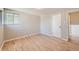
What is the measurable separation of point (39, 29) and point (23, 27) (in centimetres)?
33

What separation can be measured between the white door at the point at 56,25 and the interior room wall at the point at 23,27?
31 cm

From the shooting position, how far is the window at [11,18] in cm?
189

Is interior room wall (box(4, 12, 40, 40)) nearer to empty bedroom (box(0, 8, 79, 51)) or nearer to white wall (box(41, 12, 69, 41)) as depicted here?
empty bedroom (box(0, 8, 79, 51))

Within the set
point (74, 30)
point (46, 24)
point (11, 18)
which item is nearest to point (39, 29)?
point (46, 24)

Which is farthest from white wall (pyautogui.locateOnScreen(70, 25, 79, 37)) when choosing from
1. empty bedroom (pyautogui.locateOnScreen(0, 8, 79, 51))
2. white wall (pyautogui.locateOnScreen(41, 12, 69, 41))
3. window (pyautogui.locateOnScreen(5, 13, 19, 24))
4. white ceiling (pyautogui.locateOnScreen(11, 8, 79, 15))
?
window (pyautogui.locateOnScreen(5, 13, 19, 24))

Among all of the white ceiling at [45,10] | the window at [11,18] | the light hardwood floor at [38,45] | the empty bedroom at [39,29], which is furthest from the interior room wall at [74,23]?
the window at [11,18]

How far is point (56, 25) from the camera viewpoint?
2.00 m

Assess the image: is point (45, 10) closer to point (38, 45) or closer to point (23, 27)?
point (23, 27)

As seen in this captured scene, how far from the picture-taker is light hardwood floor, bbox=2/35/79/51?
6.18 feet

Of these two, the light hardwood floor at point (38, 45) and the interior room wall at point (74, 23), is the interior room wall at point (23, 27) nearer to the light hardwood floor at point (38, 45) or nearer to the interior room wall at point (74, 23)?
the light hardwood floor at point (38, 45)

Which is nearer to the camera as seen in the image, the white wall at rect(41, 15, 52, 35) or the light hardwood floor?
the light hardwood floor
